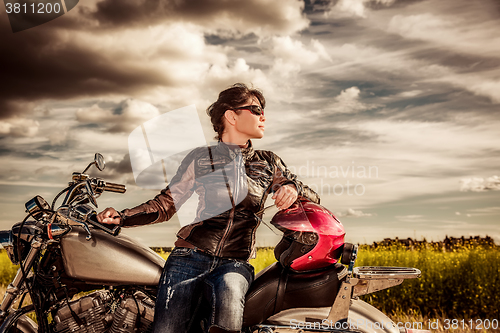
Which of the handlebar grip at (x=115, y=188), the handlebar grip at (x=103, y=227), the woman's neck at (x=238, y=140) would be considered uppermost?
the woman's neck at (x=238, y=140)

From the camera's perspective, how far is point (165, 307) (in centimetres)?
297

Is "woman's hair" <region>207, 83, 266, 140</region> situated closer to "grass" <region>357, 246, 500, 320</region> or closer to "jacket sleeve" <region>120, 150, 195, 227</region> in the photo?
"jacket sleeve" <region>120, 150, 195, 227</region>

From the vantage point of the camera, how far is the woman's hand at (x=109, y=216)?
3.14 metres

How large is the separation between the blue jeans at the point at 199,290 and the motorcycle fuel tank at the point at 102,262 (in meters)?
0.21

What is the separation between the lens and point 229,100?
3.69 meters

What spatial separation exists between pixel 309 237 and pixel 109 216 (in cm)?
158

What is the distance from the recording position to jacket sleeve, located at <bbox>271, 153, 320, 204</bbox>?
3.32 m

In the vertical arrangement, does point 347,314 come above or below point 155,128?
below

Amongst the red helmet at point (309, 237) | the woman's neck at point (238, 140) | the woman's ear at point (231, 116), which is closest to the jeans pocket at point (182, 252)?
the red helmet at point (309, 237)

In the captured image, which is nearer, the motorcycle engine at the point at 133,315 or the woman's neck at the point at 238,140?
the motorcycle engine at the point at 133,315

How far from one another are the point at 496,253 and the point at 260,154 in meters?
6.20

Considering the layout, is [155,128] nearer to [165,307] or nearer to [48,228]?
[48,228]

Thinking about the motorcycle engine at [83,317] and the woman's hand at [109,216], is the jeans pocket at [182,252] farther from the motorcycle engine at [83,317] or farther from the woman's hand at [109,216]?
the motorcycle engine at [83,317]

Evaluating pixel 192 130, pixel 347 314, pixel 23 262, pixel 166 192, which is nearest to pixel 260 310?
pixel 347 314
